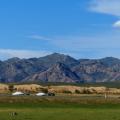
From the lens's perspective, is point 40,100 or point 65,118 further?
point 40,100

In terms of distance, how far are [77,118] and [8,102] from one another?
5629 centimetres

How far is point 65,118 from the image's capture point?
7344 cm

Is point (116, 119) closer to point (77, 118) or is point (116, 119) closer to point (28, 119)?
point (77, 118)

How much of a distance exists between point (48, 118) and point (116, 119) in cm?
963

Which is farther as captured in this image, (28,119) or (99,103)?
(99,103)

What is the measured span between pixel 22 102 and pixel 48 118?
54.6 m

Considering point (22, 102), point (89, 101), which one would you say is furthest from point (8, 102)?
point (89, 101)

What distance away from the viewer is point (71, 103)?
127500mm

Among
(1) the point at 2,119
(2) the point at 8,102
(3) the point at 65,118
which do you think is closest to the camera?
(1) the point at 2,119

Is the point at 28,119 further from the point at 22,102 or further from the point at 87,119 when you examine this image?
the point at 22,102

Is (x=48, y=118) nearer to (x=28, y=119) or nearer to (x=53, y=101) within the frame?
(x=28, y=119)

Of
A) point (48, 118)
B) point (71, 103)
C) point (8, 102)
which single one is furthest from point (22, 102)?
point (48, 118)

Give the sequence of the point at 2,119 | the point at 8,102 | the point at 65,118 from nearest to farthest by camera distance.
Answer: the point at 2,119 < the point at 65,118 < the point at 8,102

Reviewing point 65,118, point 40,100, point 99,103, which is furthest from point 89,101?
point 65,118
